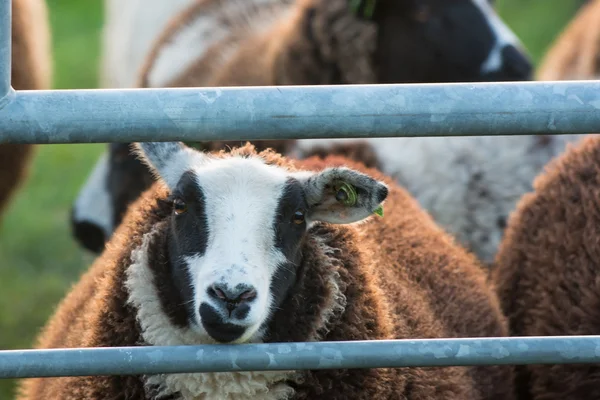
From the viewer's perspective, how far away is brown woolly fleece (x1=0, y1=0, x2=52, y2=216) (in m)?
5.76

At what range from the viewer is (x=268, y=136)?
1906 millimetres

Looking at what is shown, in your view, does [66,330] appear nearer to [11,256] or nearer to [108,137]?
[108,137]

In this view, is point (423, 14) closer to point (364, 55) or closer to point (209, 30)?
point (364, 55)

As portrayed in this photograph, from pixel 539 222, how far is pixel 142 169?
270 cm

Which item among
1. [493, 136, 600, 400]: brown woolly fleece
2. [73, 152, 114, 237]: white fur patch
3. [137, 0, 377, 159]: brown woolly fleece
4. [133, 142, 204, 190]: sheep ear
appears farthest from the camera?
[137, 0, 377, 159]: brown woolly fleece

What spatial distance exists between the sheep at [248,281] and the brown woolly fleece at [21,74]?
110 inches

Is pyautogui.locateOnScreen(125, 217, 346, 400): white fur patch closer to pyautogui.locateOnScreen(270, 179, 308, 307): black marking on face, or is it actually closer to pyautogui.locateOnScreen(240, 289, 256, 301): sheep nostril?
pyautogui.locateOnScreen(270, 179, 308, 307): black marking on face

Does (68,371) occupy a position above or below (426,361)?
below

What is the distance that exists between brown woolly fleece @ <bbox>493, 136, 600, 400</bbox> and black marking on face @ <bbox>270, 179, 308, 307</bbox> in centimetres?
126

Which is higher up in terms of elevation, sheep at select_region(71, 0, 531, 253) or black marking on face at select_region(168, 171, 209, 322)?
black marking on face at select_region(168, 171, 209, 322)

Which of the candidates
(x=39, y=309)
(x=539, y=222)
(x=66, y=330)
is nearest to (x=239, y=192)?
(x=66, y=330)

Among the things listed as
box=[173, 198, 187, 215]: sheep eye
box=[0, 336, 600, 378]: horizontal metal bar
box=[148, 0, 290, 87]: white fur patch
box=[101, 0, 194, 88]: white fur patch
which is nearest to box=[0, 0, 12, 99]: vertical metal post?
box=[0, 336, 600, 378]: horizontal metal bar

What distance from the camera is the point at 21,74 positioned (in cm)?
586

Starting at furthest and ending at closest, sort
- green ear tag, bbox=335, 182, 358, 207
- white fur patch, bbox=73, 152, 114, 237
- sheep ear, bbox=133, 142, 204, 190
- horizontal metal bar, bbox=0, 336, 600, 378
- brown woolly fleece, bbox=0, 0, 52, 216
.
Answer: brown woolly fleece, bbox=0, 0, 52, 216
white fur patch, bbox=73, 152, 114, 237
sheep ear, bbox=133, 142, 204, 190
green ear tag, bbox=335, 182, 358, 207
horizontal metal bar, bbox=0, 336, 600, 378
